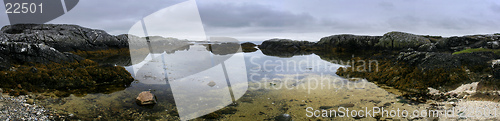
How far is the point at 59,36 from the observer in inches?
987

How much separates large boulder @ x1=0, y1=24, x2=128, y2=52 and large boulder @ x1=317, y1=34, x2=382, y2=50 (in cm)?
3909

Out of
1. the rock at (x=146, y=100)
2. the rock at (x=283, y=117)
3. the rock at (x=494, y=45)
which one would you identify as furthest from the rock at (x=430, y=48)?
the rock at (x=146, y=100)

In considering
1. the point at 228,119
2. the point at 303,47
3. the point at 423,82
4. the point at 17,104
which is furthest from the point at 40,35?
the point at 303,47

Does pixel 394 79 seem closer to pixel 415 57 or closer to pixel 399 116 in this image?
pixel 415 57

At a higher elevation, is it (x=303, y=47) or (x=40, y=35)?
(x=40, y=35)

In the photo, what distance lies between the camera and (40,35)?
24500 millimetres

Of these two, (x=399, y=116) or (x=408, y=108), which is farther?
(x=408, y=108)

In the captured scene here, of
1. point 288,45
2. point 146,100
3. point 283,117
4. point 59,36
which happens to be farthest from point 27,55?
point 288,45

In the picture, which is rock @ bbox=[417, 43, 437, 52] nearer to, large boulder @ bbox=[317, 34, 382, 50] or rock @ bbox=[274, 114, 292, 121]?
large boulder @ bbox=[317, 34, 382, 50]

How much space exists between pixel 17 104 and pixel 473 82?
14.3 m

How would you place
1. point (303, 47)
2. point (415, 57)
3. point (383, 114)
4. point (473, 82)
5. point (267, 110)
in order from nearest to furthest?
1. point (383, 114)
2. point (267, 110)
3. point (473, 82)
4. point (415, 57)
5. point (303, 47)

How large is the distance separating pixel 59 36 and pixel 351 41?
44523mm

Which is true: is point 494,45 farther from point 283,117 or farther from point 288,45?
point 288,45

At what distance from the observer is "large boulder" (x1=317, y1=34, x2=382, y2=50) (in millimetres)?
37000
